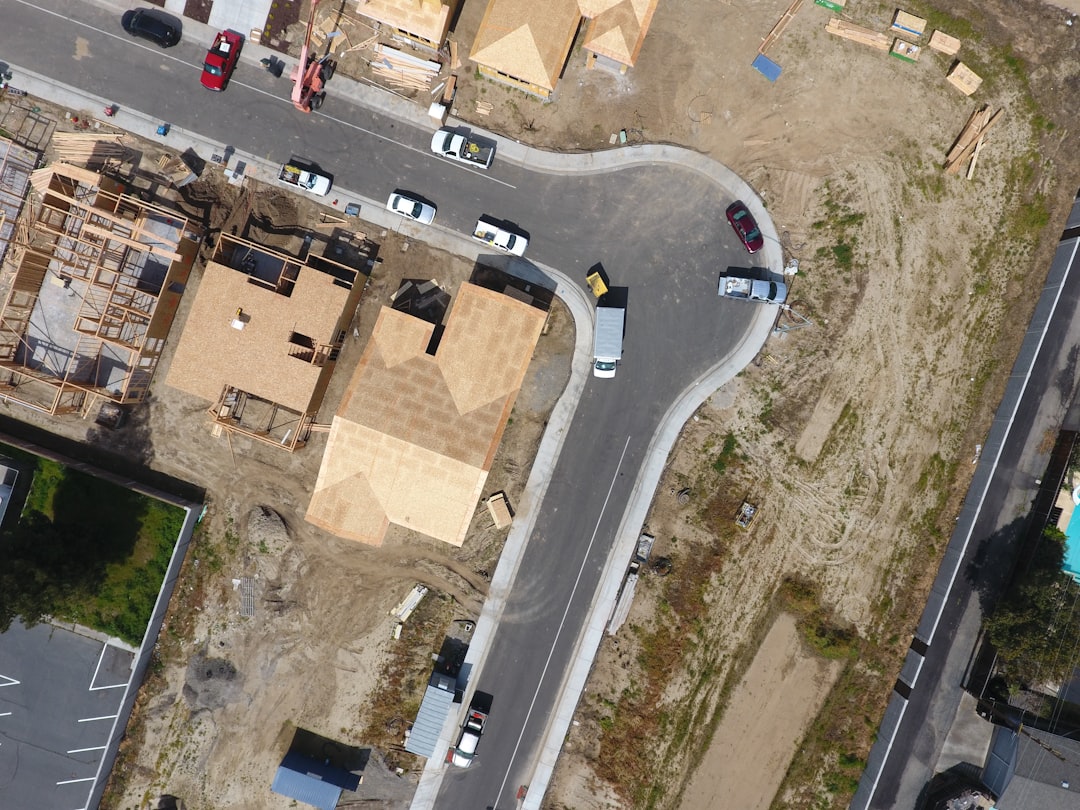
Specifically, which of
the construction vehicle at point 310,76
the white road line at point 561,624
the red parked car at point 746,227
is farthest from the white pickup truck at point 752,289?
the construction vehicle at point 310,76

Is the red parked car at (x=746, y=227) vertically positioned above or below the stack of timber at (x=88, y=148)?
above

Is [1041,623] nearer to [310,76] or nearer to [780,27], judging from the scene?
[780,27]

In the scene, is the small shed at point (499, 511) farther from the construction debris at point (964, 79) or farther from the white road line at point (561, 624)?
the construction debris at point (964, 79)

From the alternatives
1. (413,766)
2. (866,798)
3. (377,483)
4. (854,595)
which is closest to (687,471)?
(854,595)

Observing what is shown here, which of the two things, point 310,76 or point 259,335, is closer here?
point 259,335

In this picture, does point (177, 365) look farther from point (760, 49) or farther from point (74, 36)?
point (760, 49)

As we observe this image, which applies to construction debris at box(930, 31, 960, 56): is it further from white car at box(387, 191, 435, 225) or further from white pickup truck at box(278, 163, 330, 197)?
white pickup truck at box(278, 163, 330, 197)

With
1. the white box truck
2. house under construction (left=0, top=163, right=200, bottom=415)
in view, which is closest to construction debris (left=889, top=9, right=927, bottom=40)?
the white box truck

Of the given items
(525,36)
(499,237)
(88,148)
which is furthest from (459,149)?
(88,148)
